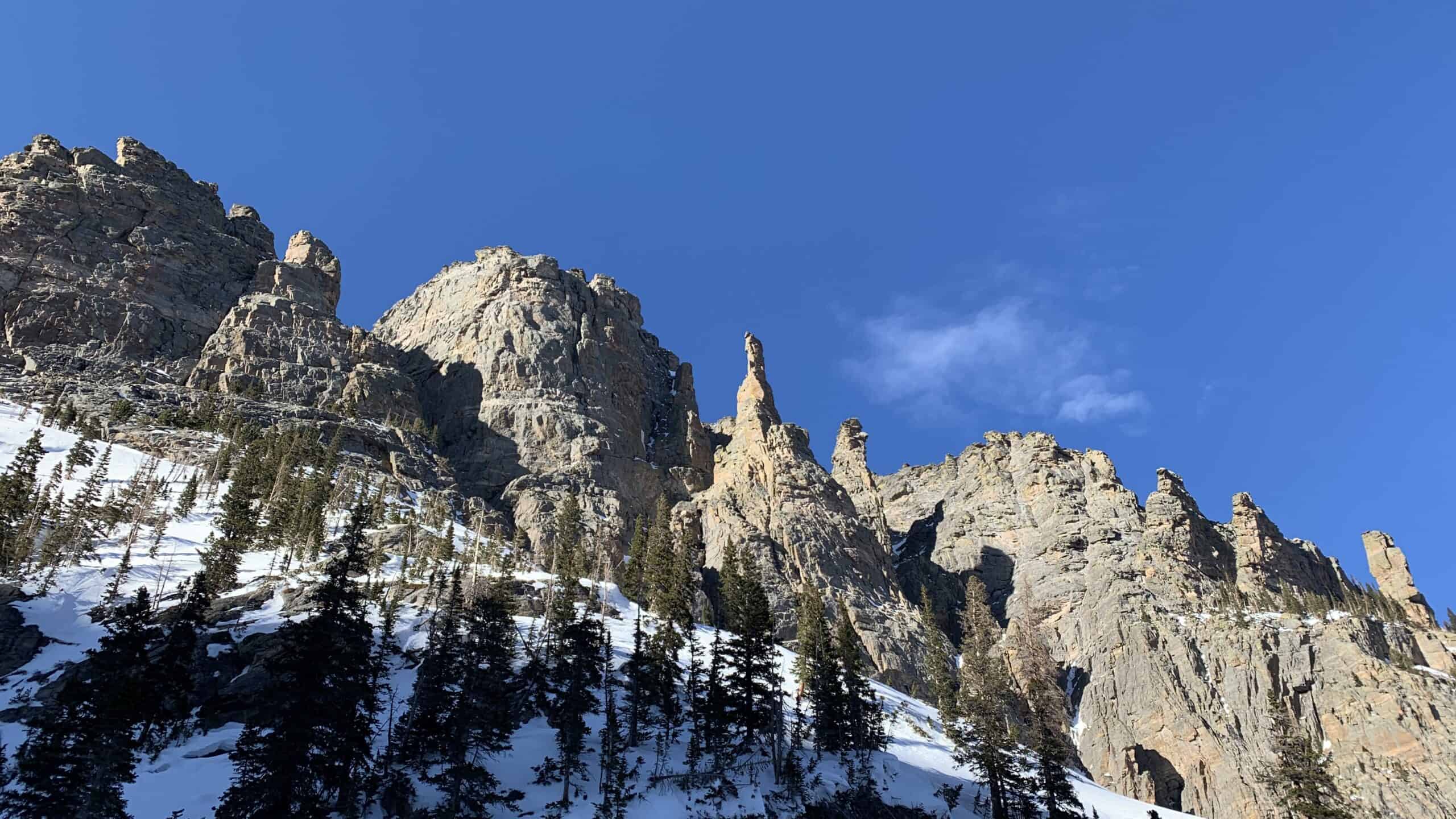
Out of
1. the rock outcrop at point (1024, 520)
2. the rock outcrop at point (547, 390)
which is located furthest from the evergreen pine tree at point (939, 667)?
the rock outcrop at point (547, 390)

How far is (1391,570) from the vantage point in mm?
156250

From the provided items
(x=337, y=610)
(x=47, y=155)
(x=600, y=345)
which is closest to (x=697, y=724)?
(x=337, y=610)

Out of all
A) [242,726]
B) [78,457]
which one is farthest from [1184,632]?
[78,457]

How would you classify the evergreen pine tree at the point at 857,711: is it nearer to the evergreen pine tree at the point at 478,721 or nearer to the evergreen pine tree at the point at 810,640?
the evergreen pine tree at the point at 810,640

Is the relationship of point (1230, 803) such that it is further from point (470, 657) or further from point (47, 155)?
point (47, 155)

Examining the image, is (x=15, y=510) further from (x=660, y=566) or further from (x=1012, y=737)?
(x=1012, y=737)

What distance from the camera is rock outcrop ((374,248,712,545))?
128m

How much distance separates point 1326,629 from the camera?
9100 centimetres

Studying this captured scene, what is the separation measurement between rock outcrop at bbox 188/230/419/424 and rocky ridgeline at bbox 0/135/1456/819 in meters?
0.48

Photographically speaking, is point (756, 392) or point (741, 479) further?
point (756, 392)

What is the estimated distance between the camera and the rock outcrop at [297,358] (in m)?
128

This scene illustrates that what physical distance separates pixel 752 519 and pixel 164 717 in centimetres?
7843

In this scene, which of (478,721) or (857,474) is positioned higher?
(857,474)

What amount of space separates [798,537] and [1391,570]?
390ft
